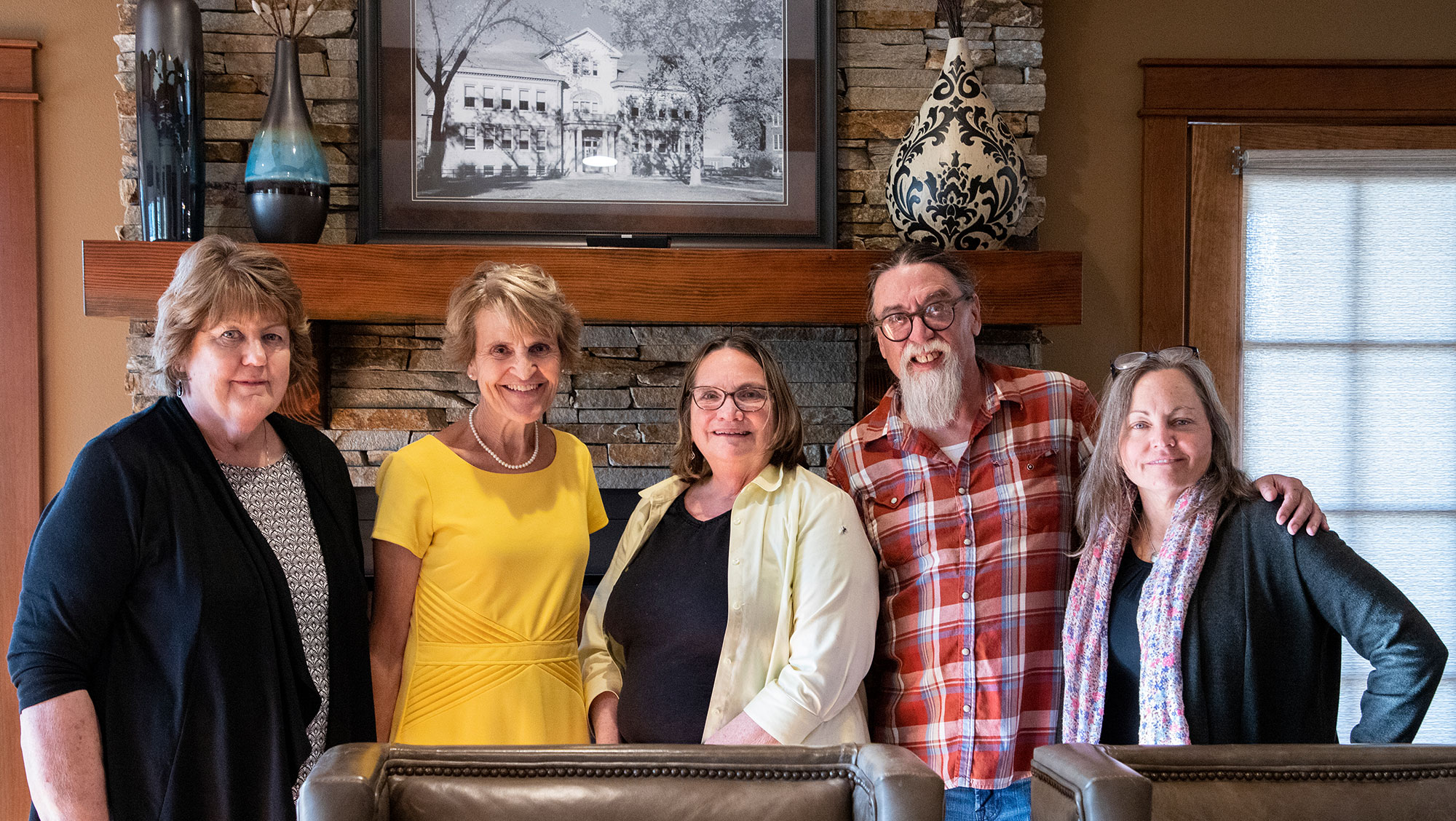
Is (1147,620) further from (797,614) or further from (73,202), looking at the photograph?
(73,202)

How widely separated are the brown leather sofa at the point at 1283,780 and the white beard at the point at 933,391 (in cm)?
87

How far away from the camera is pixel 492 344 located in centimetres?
183

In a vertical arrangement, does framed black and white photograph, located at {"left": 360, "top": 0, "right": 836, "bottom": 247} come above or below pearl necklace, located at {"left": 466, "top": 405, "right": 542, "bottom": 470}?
above

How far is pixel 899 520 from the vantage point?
190 centimetres

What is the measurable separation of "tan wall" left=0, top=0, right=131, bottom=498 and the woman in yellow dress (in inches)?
58.7

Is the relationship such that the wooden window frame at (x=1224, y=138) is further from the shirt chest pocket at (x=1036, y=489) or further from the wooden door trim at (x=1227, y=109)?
the shirt chest pocket at (x=1036, y=489)

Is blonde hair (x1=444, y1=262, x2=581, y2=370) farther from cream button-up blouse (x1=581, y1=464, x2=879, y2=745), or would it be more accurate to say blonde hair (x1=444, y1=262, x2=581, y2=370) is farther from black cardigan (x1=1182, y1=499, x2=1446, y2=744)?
black cardigan (x1=1182, y1=499, x2=1446, y2=744)

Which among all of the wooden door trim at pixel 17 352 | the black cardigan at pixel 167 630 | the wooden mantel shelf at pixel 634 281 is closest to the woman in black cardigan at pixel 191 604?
the black cardigan at pixel 167 630

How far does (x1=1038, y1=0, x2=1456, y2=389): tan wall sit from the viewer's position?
2.93m

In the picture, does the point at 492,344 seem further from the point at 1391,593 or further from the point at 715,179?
the point at 1391,593

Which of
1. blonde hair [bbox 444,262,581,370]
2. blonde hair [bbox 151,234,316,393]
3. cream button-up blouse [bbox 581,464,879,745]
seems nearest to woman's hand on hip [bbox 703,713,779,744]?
cream button-up blouse [bbox 581,464,879,745]

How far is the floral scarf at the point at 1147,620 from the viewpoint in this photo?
157 centimetres

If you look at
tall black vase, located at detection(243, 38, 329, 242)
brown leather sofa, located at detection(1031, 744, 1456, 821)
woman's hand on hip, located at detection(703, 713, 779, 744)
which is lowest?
woman's hand on hip, located at detection(703, 713, 779, 744)

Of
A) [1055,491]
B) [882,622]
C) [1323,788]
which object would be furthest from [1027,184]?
[1323,788]
